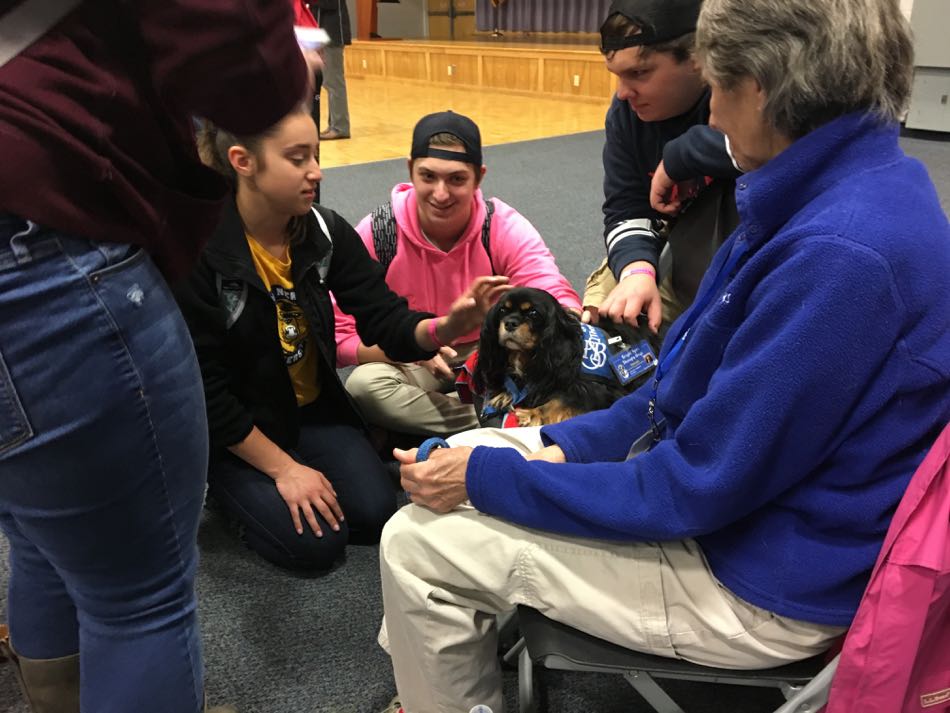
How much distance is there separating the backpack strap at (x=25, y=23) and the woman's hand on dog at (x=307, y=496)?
1.31 m

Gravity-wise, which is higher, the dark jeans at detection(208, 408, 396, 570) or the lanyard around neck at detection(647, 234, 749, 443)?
the lanyard around neck at detection(647, 234, 749, 443)

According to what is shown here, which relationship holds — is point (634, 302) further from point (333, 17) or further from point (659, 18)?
point (333, 17)

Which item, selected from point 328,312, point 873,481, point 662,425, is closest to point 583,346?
point 328,312

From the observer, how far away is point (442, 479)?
3.81 feet

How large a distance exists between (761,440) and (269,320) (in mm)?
1237

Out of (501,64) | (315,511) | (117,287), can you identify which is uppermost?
(117,287)

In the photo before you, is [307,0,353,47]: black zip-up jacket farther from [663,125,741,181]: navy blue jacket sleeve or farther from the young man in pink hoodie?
[663,125,741,181]: navy blue jacket sleeve

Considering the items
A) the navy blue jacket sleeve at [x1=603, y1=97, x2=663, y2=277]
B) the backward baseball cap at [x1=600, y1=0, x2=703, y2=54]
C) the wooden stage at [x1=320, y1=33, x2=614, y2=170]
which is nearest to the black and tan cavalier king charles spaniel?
the navy blue jacket sleeve at [x1=603, y1=97, x2=663, y2=277]

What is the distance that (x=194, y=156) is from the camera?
0.90m

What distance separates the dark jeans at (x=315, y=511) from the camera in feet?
6.15

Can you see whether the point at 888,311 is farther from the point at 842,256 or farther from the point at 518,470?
the point at 518,470

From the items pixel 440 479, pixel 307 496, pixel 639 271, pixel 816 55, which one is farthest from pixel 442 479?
pixel 639 271

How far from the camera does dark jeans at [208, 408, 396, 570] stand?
1.88m

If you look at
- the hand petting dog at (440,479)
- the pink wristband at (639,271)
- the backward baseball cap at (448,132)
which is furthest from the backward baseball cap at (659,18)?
the hand petting dog at (440,479)
